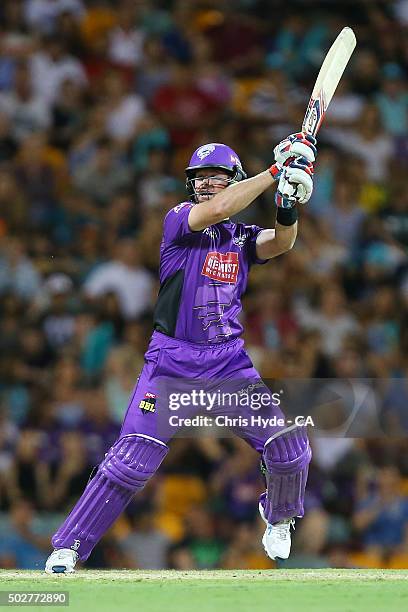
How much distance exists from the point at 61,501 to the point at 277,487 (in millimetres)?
2981

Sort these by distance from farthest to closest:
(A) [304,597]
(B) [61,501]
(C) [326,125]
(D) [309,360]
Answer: (C) [326,125] → (D) [309,360] → (B) [61,501] → (A) [304,597]

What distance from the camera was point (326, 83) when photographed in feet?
20.4

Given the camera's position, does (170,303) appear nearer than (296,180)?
No

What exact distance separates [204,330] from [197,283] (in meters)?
0.23

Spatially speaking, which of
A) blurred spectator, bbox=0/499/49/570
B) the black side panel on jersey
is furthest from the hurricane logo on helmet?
blurred spectator, bbox=0/499/49/570

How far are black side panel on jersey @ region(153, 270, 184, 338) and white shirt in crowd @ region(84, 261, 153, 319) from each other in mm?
3661

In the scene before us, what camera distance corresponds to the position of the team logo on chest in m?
5.84

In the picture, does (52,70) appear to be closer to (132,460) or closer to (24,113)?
(24,113)

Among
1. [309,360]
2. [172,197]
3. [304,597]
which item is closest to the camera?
[304,597]

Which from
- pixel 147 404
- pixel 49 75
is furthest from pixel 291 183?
pixel 49 75

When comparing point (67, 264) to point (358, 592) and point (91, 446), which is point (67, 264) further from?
point (358, 592)

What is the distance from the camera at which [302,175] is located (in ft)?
18.3

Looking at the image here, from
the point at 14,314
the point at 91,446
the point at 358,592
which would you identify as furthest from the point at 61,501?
the point at 358,592

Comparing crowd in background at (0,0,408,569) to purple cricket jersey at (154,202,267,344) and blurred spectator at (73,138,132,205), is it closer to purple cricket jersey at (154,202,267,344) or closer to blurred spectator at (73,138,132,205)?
blurred spectator at (73,138,132,205)
